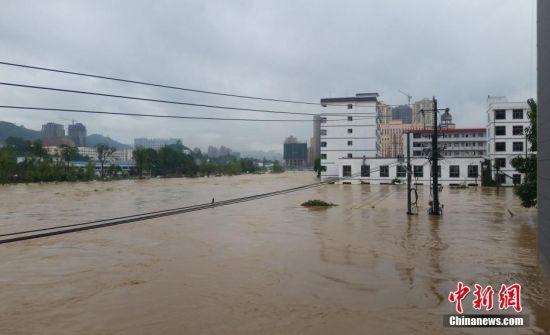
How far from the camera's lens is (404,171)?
184 ft

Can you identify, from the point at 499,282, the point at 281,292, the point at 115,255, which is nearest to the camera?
the point at 281,292

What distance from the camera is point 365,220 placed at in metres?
22.2

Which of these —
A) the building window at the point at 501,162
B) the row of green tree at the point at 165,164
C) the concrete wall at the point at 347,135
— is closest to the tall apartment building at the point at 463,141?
the concrete wall at the point at 347,135

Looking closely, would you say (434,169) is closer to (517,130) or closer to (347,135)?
(517,130)

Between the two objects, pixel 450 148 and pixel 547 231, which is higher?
pixel 450 148

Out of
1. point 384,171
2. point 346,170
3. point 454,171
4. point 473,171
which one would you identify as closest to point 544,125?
point 454,171

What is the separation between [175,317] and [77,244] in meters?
9.95

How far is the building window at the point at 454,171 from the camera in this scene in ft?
176

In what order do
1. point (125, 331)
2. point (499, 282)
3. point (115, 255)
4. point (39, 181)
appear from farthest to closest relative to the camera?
point (39, 181)
point (115, 255)
point (499, 282)
point (125, 331)

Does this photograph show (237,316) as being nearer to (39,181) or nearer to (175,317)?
(175,317)

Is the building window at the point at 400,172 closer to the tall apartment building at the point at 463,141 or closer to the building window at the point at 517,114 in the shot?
the building window at the point at 517,114

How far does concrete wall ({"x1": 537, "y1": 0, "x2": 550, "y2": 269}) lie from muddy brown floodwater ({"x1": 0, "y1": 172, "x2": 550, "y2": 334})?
1299mm

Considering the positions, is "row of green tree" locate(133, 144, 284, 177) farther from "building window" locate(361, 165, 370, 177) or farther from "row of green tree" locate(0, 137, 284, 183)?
"building window" locate(361, 165, 370, 177)

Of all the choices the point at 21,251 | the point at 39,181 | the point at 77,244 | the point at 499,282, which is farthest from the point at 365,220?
the point at 39,181
